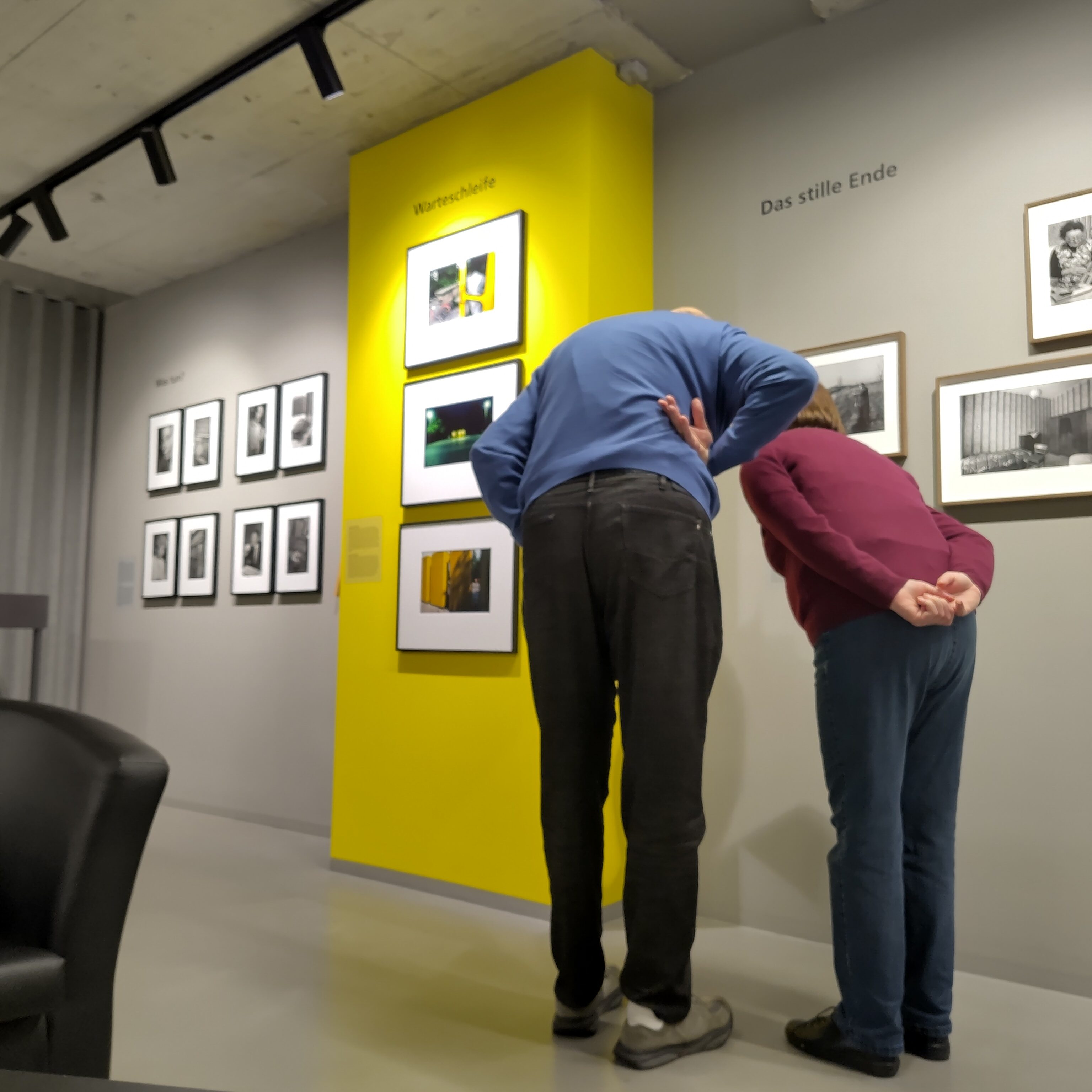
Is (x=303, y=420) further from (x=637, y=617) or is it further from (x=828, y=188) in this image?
(x=637, y=617)

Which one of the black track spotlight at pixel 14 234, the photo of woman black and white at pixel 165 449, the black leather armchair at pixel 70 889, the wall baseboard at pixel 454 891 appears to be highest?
the black track spotlight at pixel 14 234

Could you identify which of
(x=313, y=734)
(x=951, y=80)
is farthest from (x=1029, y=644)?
(x=313, y=734)

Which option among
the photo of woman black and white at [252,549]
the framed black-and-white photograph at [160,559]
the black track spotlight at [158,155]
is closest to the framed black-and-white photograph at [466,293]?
the black track spotlight at [158,155]

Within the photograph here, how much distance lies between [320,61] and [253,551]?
8.65 feet

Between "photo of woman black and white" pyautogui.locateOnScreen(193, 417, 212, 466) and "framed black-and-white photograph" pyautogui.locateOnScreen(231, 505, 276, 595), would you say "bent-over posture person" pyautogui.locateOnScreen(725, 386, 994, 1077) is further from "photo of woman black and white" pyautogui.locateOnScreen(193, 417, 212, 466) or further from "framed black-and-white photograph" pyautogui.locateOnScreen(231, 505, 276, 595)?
"photo of woman black and white" pyautogui.locateOnScreen(193, 417, 212, 466)

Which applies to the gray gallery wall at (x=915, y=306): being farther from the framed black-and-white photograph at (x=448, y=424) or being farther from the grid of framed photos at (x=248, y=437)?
the grid of framed photos at (x=248, y=437)

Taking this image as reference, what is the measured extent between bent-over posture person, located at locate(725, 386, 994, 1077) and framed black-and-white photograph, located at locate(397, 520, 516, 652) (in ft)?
4.85

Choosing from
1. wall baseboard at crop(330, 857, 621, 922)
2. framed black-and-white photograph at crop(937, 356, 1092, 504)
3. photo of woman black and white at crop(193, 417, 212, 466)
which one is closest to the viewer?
framed black-and-white photograph at crop(937, 356, 1092, 504)

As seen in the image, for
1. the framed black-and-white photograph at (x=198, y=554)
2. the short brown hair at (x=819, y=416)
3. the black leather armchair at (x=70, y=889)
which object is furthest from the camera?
the framed black-and-white photograph at (x=198, y=554)

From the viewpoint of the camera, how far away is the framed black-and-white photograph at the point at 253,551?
5.11 m

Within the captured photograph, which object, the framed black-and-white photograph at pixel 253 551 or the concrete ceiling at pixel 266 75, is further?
the framed black-and-white photograph at pixel 253 551

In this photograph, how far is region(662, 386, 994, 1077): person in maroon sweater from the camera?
76.6 inches

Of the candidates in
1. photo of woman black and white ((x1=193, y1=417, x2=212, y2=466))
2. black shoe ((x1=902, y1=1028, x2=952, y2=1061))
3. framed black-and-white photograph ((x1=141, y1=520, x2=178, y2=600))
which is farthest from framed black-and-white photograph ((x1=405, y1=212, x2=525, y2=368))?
framed black-and-white photograph ((x1=141, y1=520, x2=178, y2=600))

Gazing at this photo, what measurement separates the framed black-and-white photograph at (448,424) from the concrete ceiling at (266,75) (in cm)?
115
